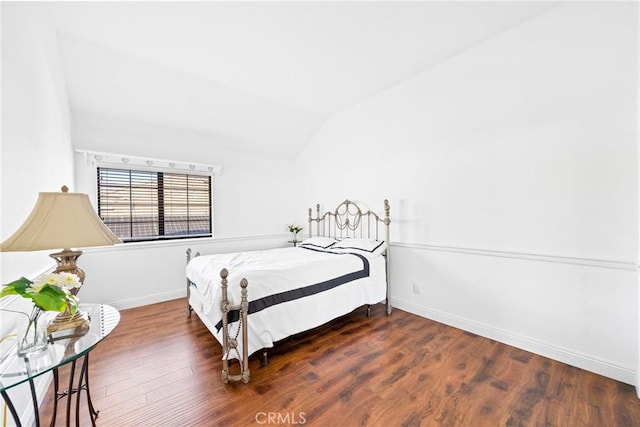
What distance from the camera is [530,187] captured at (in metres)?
2.33

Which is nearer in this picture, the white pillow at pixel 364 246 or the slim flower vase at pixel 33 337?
the slim flower vase at pixel 33 337

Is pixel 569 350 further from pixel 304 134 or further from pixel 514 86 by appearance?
pixel 304 134

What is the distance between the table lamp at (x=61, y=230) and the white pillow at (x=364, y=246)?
2509mm

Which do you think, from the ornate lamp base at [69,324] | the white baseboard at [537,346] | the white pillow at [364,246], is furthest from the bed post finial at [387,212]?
the ornate lamp base at [69,324]

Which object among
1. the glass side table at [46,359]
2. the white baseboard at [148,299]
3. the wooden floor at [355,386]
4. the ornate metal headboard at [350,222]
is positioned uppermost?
the ornate metal headboard at [350,222]

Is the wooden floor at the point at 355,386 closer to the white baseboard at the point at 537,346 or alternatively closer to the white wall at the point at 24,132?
the white baseboard at the point at 537,346

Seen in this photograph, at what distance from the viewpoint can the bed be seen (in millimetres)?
2004

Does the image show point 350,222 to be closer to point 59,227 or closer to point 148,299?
point 148,299

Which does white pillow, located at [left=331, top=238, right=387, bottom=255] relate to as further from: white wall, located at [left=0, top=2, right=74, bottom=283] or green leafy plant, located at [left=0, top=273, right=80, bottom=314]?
white wall, located at [left=0, top=2, right=74, bottom=283]

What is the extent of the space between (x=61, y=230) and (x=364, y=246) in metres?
2.75

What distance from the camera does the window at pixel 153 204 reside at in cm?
338

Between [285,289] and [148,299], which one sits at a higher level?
[285,289]

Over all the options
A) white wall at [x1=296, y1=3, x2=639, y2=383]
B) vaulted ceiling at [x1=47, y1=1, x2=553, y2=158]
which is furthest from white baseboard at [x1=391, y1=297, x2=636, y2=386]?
vaulted ceiling at [x1=47, y1=1, x2=553, y2=158]

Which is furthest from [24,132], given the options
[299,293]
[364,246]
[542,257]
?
[542,257]
